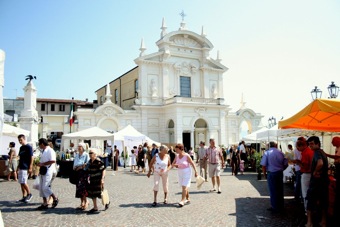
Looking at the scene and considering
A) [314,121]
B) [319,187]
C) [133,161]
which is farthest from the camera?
[133,161]

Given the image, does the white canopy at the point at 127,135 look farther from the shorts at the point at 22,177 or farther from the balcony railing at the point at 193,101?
the shorts at the point at 22,177

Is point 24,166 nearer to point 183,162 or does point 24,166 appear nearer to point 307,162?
point 183,162

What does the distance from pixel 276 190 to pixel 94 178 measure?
4.74 m

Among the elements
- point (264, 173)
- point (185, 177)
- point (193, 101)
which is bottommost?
point (185, 177)

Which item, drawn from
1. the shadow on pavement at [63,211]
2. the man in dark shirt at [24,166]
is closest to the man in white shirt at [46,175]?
the shadow on pavement at [63,211]

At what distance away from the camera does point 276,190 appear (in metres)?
7.98

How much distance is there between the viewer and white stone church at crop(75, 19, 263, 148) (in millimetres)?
31781

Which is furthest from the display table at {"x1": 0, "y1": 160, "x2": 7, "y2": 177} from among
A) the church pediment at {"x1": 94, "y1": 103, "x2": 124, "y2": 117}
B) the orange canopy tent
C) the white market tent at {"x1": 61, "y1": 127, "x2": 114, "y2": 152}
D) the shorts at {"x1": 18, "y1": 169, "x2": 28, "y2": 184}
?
the church pediment at {"x1": 94, "y1": 103, "x2": 124, "y2": 117}

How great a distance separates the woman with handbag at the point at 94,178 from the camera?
7.84 m

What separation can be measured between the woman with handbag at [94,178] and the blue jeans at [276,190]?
14.5 ft

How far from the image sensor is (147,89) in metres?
33.9

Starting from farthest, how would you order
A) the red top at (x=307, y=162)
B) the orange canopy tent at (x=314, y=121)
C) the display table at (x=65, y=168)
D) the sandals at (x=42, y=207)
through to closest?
the display table at (x=65, y=168)
the orange canopy tent at (x=314, y=121)
the sandals at (x=42, y=207)
the red top at (x=307, y=162)

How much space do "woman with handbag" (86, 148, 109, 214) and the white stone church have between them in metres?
23.3

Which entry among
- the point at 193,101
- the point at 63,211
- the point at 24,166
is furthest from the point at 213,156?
the point at 193,101
